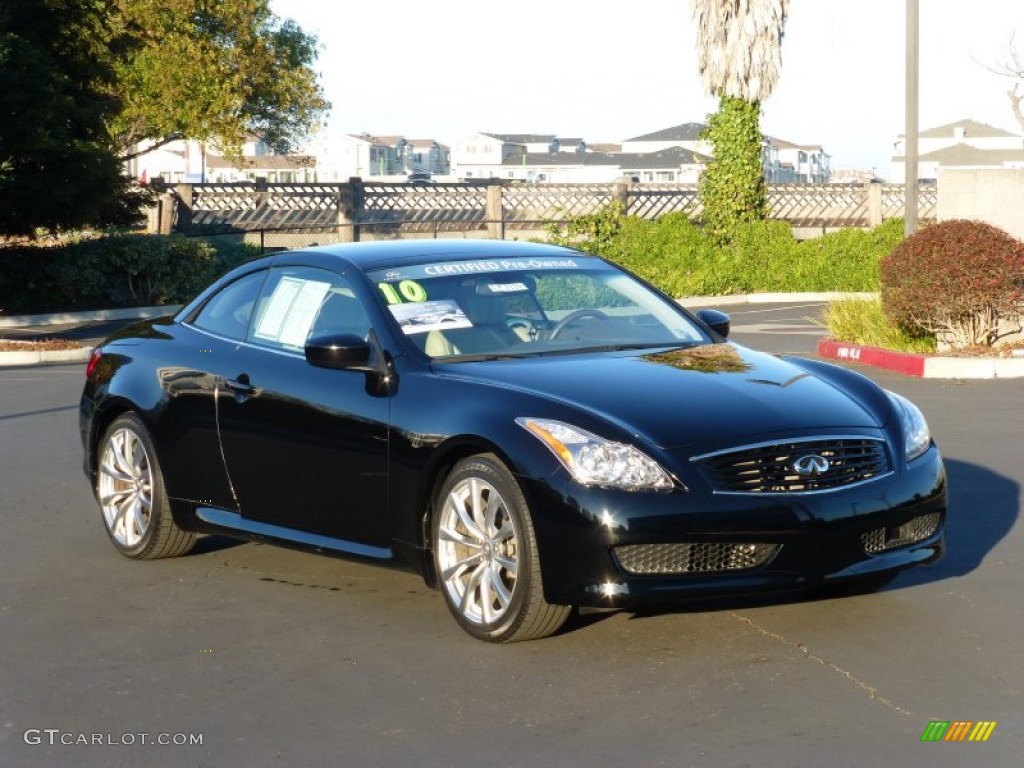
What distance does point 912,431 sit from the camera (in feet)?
24.2

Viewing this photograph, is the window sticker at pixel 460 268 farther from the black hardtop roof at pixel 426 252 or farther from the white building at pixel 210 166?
the white building at pixel 210 166

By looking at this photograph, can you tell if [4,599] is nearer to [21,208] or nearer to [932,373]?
[932,373]

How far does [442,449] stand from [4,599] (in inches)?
96.1

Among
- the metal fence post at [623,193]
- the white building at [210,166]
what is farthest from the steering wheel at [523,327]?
the white building at [210,166]

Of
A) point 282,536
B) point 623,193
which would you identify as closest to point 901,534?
point 282,536

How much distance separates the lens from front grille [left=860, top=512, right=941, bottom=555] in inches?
269

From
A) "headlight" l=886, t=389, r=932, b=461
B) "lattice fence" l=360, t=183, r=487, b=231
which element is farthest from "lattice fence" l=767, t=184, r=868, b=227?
"headlight" l=886, t=389, r=932, b=461

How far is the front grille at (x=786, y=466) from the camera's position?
657cm

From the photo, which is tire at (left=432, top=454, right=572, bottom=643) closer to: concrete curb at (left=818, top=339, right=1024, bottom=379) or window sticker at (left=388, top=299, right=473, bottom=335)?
window sticker at (left=388, top=299, right=473, bottom=335)

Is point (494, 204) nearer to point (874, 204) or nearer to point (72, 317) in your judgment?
point (874, 204)

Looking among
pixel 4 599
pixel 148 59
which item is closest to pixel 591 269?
pixel 4 599

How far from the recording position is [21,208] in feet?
89.7

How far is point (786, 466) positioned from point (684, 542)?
1.75 ft

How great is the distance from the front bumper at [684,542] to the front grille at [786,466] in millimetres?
55
